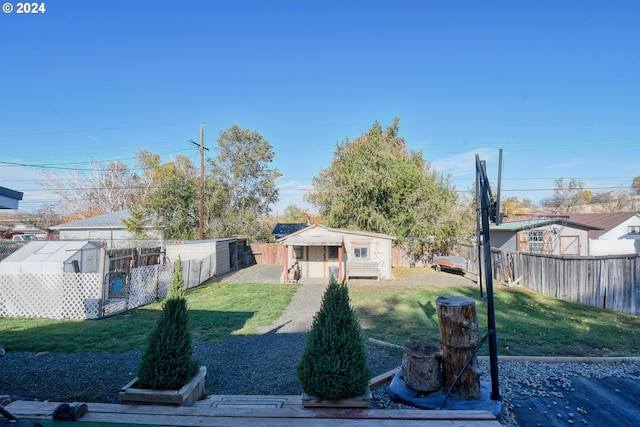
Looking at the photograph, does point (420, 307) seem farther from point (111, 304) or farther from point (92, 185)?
point (92, 185)

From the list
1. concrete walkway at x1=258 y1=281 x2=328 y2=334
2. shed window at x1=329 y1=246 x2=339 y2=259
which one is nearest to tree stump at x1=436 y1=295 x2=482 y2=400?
concrete walkway at x1=258 y1=281 x2=328 y2=334

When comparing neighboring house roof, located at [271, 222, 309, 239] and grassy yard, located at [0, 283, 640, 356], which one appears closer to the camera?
grassy yard, located at [0, 283, 640, 356]

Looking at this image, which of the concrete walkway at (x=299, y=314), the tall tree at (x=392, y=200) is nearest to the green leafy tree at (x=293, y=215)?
the tall tree at (x=392, y=200)

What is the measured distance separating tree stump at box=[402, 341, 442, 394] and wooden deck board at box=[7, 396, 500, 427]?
931 millimetres

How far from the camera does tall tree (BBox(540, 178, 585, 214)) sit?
44969 mm

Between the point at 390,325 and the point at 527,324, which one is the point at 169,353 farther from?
the point at 527,324

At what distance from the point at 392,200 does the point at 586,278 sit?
11.6 meters

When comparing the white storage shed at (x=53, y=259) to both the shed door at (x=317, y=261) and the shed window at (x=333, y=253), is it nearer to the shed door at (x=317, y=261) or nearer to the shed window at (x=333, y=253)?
the shed door at (x=317, y=261)

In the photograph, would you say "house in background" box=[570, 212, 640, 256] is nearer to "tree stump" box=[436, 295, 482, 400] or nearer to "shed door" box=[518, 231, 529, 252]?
"shed door" box=[518, 231, 529, 252]

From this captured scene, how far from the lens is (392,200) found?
68.9 feet

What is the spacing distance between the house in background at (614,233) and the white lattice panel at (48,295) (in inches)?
1154

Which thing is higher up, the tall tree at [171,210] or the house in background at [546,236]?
the tall tree at [171,210]

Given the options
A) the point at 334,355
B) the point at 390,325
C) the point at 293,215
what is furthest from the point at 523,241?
the point at 293,215

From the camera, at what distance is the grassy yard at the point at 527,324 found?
6.12m
